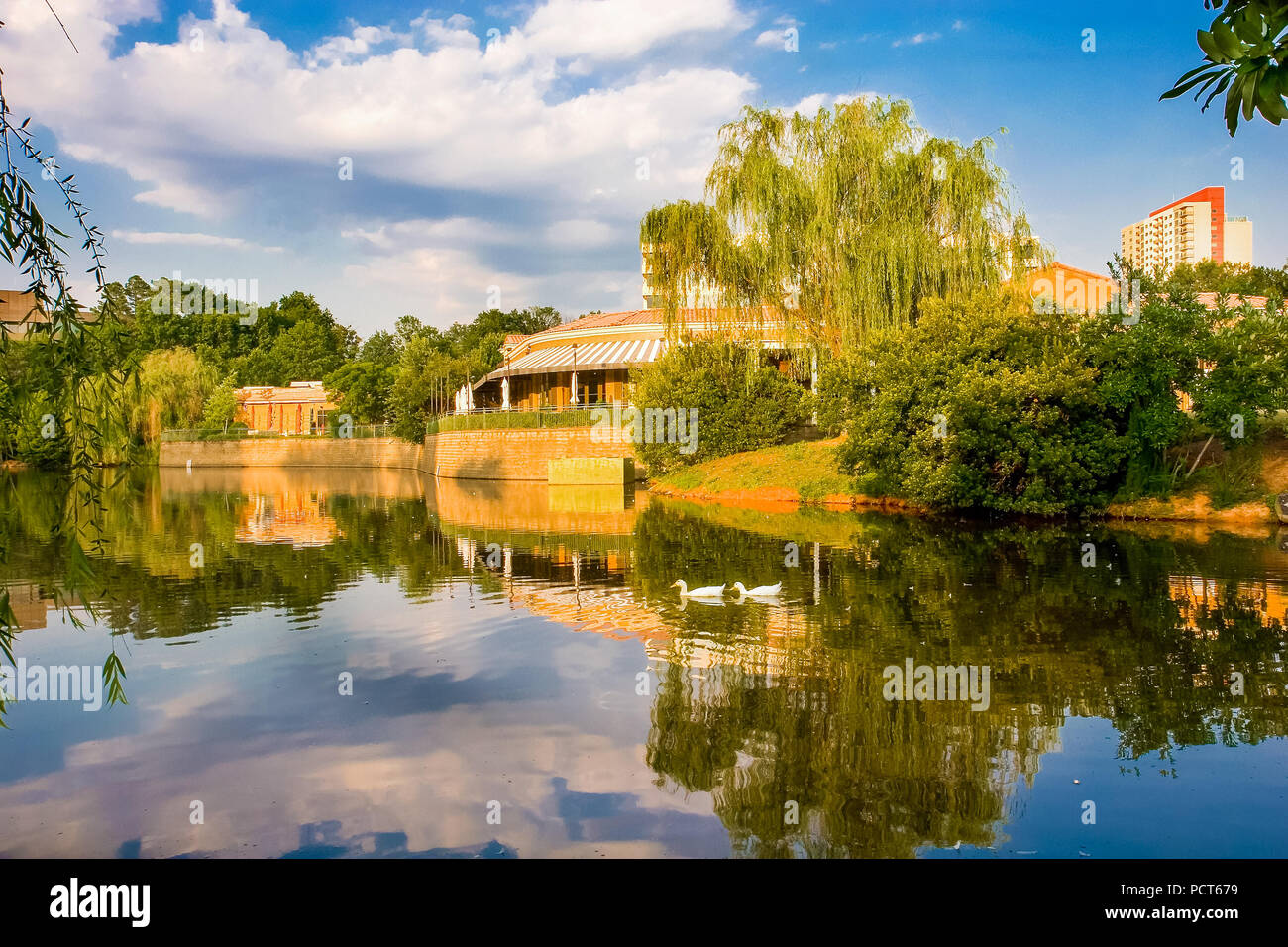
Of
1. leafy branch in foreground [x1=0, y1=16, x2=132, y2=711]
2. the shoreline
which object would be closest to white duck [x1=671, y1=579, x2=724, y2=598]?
leafy branch in foreground [x1=0, y1=16, x2=132, y2=711]

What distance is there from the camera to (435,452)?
5462 cm

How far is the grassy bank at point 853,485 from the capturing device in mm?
22641

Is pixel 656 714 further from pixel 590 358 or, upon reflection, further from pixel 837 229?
pixel 590 358

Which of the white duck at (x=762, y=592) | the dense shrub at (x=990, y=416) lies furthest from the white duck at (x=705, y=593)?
the dense shrub at (x=990, y=416)

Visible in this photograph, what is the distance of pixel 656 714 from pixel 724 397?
94.9 ft

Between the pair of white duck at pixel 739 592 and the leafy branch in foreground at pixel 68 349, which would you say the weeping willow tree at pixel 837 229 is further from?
the leafy branch in foreground at pixel 68 349

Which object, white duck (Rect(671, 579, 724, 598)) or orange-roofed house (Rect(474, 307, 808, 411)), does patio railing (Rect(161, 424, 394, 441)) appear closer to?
orange-roofed house (Rect(474, 307, 808, 411))

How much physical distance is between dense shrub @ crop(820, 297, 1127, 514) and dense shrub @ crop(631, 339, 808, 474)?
31.9 feet

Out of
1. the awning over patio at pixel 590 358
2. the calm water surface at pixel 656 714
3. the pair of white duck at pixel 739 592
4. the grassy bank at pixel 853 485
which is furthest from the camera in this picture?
the awning over patio at pixel 590 358

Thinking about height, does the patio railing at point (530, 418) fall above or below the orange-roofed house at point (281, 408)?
below

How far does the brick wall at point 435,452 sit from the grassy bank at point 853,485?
312 inches

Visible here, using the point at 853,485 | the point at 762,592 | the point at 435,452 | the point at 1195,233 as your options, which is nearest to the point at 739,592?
the point at 762,592

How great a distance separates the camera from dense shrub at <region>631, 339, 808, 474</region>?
1394 inches
